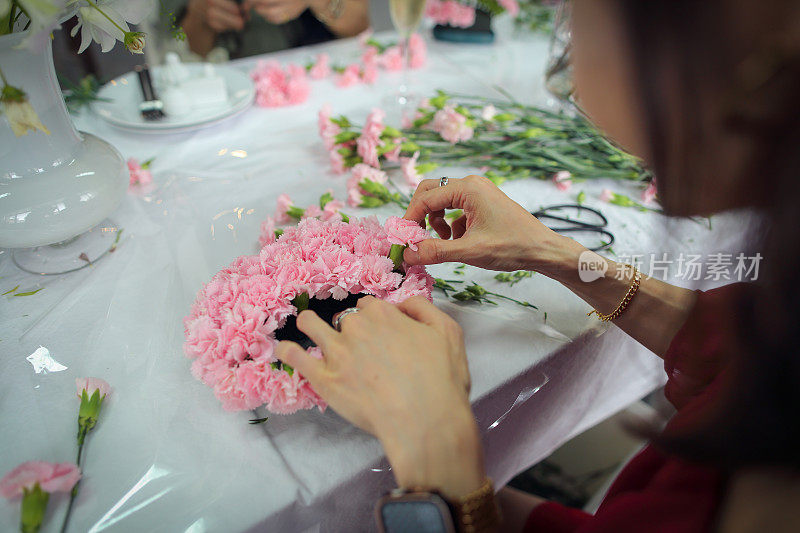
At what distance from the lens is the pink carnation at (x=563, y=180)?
107 centimetres

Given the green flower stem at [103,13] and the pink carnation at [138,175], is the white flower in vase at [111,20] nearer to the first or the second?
Answer: the green flower stem at [103,13]

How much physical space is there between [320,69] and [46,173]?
87 cm

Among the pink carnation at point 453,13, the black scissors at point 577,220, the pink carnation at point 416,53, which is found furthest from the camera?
the pink carnation at point 453,13

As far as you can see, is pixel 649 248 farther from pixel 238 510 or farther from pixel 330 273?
pixel 238 510

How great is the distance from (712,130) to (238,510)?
0.66 m

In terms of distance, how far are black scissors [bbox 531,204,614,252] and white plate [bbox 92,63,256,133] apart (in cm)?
76

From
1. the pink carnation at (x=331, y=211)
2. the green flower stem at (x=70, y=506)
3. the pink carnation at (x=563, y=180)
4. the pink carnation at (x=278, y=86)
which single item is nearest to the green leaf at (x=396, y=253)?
the pink carnation at (x=331, y=211)

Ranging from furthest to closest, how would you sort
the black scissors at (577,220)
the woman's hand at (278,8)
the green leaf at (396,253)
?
the woman's hand at (278,8) → the black scissors at (577,220) → the green leaf at (396,253)

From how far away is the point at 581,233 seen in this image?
0.96 m

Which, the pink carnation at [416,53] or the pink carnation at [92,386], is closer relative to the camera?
the pink carnation at [92,386]

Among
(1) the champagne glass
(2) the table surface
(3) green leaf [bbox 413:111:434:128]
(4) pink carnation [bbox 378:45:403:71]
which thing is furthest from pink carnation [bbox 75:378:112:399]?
(4) pink carnation [bbox 378:45:403:71]

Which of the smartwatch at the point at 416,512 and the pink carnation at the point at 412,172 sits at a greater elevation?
Result: the pink carnation at the point at 412,172

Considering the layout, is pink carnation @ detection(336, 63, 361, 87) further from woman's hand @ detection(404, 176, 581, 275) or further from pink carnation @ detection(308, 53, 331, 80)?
woman's hand @ detection(404, 176, 581, 275)

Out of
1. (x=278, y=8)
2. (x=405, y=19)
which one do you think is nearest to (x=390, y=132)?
(x=405, y=19)
